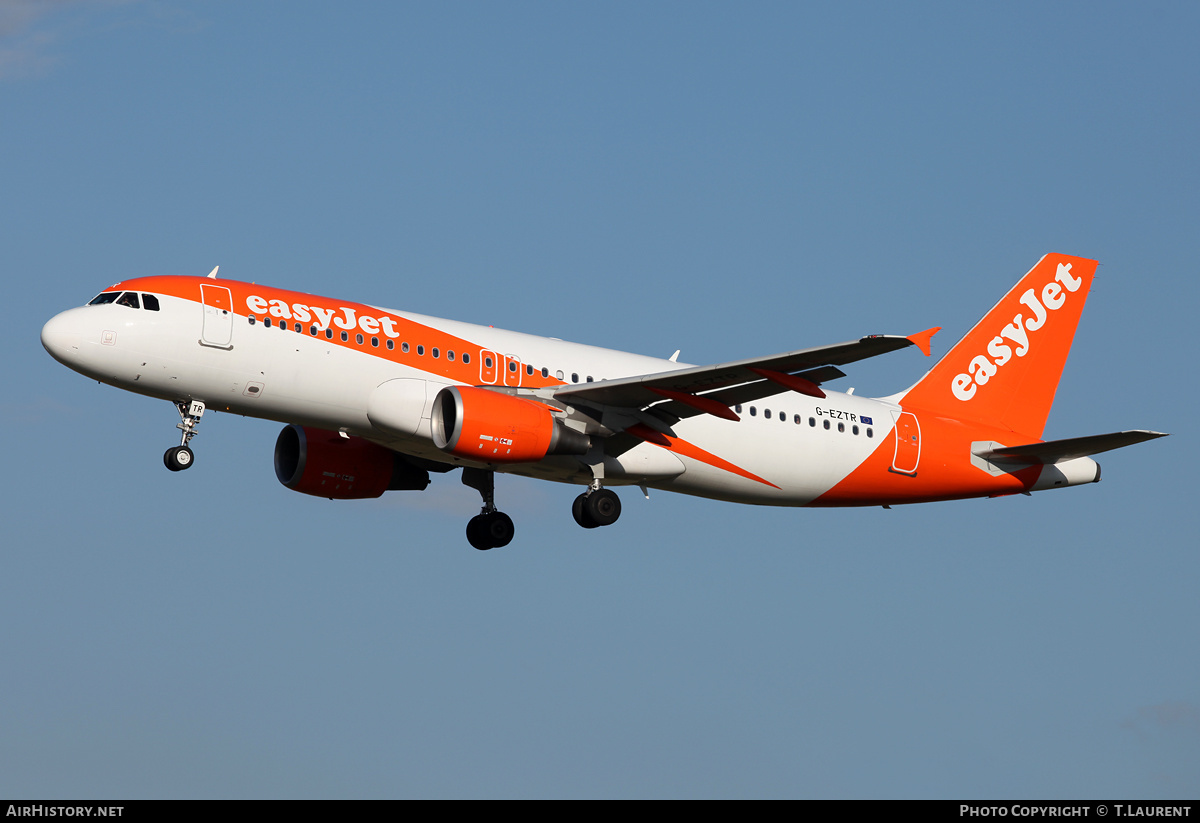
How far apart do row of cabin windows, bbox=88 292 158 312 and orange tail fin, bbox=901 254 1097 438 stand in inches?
775

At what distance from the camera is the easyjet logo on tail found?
4175 cm

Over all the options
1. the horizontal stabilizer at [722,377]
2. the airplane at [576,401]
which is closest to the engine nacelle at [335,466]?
the airplane at [576,401]

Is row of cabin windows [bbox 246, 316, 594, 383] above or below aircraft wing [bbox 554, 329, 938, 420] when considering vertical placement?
above

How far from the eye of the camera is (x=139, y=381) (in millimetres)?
32125

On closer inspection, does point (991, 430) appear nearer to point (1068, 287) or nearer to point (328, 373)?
point (1068, 287)

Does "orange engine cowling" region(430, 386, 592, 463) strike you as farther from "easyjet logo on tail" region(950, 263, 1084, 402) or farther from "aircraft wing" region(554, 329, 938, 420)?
"easyjet logo on tail" region(950, 263, 1084, 402)

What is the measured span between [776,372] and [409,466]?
1102 centimetres

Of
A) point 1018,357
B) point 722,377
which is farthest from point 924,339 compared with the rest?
point 1018,357

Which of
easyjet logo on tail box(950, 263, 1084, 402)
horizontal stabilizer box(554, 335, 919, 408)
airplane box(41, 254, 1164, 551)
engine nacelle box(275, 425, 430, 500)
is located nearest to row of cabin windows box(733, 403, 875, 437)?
airplane box(41, 254, 1164, 551)

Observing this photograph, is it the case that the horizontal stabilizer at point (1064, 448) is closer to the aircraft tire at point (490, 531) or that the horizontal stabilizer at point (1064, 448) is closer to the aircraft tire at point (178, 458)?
the aircraft tire at point (490, 531)

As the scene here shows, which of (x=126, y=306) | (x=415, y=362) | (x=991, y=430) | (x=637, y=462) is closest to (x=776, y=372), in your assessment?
(x=637, y=462)

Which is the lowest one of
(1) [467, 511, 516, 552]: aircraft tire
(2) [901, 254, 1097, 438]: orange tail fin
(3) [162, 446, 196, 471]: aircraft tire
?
(3) [162, 446, 196, 471]: aircraft tire

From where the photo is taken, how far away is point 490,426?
33250 millimetres

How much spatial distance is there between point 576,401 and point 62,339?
36.6 ft
